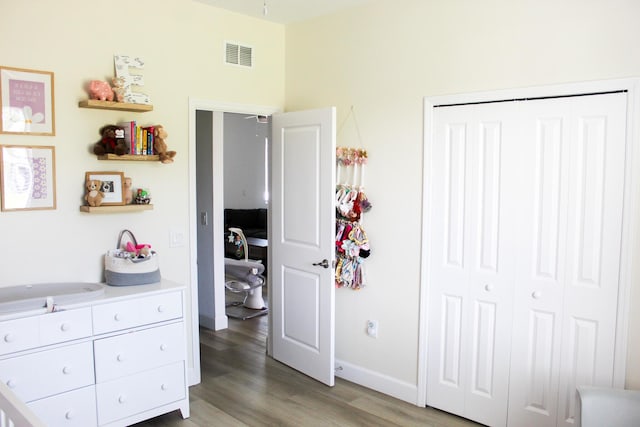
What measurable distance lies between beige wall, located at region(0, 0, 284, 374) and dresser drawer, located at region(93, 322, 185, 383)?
538 mm

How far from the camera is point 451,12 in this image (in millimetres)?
3072

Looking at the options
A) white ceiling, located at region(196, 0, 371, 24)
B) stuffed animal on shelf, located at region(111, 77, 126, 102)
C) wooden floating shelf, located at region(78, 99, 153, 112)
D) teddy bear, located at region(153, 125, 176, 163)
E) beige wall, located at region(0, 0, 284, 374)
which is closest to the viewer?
beige wall, located at region(0, 0, 284, 374)

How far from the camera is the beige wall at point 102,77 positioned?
9.32 ft

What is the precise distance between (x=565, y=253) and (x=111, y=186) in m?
2.68

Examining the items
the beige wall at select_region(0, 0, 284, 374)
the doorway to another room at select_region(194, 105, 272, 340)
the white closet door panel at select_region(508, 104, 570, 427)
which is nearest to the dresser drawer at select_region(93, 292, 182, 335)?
the beige wall at select_region(0, 0, 284, 374)

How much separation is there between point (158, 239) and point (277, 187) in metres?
0.99

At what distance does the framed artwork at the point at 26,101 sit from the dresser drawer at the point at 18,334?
1061mm

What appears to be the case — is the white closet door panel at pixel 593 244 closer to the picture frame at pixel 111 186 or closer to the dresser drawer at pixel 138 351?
the dresser drawer at pixel 138 351

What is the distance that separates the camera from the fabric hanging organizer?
11.6ft

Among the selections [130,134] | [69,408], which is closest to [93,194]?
[130,134]

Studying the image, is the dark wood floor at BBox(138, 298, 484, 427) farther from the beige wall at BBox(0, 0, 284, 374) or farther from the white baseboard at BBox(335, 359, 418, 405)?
the beige wall at BBox(0, 0, 284, 374)

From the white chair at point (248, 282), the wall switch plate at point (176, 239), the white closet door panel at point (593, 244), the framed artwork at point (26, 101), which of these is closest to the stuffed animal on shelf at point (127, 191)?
the wall switch plate at point (176, 239)

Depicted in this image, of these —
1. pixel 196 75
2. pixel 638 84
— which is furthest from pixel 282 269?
pixel 638 84

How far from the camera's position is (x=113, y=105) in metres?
3.02
